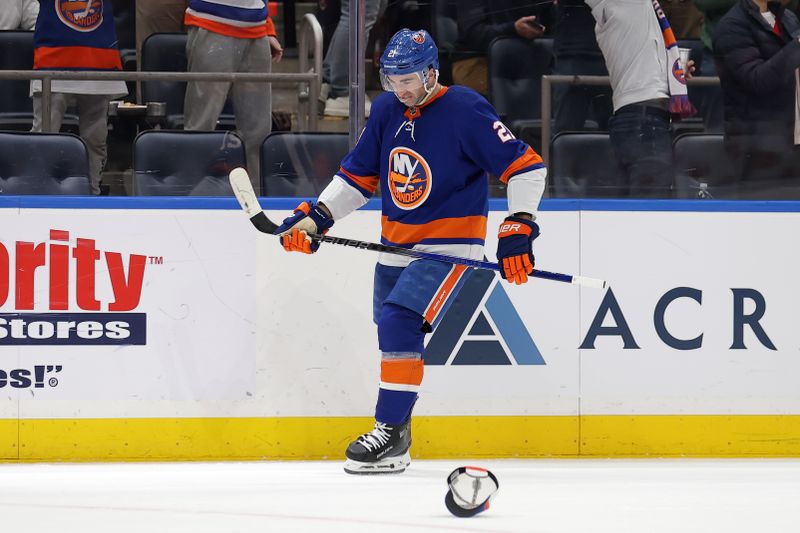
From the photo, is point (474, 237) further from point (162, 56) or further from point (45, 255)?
point (162, 56)

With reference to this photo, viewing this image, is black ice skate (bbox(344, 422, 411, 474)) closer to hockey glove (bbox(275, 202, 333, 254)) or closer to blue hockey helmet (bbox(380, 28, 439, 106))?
hockey glove (bbox(275, 202, 333, 254))

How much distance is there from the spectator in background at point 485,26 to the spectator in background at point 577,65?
4.0 inches

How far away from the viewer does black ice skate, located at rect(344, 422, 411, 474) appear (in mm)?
3840

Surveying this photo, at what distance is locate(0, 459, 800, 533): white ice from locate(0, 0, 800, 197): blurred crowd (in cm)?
101

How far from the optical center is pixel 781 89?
186 inches

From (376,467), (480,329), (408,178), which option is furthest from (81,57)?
(376,467)

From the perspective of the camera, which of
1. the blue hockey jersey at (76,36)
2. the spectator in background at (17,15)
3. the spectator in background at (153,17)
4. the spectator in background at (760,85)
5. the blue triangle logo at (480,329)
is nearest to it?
the blue triangle logo at (480,329)

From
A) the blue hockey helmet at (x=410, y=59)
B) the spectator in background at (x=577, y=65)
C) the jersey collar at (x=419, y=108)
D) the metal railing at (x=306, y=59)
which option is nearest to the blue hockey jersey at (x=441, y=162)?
the jersey collar at (x=419, y=108)

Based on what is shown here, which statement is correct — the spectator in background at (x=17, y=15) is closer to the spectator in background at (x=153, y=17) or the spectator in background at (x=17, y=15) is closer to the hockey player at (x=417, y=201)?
the spectator in background at (x=153, y=17)

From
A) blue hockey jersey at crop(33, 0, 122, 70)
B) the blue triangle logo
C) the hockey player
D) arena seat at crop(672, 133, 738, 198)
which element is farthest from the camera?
blue hockey jersey at crop(33, 0, 122, 70)

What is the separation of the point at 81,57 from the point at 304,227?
1.56 meters

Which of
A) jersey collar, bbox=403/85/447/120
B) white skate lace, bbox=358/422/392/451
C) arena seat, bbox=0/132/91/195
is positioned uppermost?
jersey collar, bbox=403/85/447/120

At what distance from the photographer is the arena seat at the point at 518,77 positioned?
4.87 meters

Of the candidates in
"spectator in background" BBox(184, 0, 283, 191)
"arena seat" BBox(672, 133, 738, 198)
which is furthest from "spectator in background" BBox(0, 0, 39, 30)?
"arena seat" BBox(672, 133, 738, 198)
